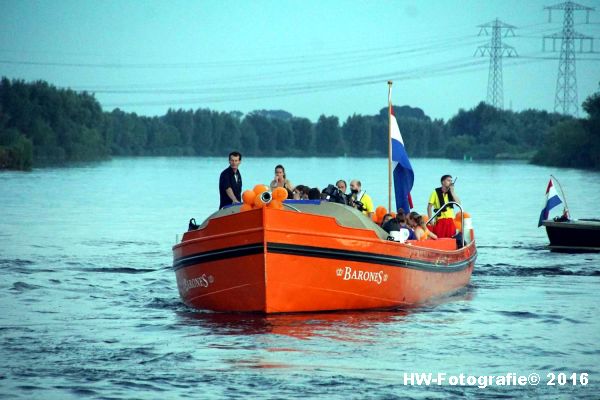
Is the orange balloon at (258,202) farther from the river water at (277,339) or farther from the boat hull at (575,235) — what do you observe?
the boat hull at (575,235)

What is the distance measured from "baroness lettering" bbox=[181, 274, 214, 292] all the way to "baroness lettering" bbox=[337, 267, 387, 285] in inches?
73.5

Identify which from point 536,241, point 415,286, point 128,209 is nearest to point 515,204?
point 128,209

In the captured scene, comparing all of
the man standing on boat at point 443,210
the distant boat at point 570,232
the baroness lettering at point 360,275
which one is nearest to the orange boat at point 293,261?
the baroness lettering at point 360,275

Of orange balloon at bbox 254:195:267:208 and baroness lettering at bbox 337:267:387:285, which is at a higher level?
orange balloon at bbox 254:195:267:208

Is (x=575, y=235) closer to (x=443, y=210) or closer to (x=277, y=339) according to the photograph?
(x=443, y=210)

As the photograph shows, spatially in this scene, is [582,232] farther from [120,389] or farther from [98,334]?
[120,389]

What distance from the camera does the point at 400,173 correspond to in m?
23.5

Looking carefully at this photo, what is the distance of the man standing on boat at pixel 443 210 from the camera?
2175 centimetres

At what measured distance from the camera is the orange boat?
54.4 ft

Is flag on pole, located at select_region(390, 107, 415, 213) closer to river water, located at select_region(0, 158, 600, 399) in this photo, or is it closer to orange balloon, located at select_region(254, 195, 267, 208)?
river water, located at select_region(0, 158, 600, 399)

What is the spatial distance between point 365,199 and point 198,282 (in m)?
5.82

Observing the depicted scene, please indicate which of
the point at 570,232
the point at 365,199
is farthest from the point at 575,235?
the point at 365,199

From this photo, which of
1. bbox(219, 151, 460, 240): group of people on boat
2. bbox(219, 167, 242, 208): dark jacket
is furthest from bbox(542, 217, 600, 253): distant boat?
bbox(219, 167, 242, 208): dark jacket

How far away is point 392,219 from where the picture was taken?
61.1ft
